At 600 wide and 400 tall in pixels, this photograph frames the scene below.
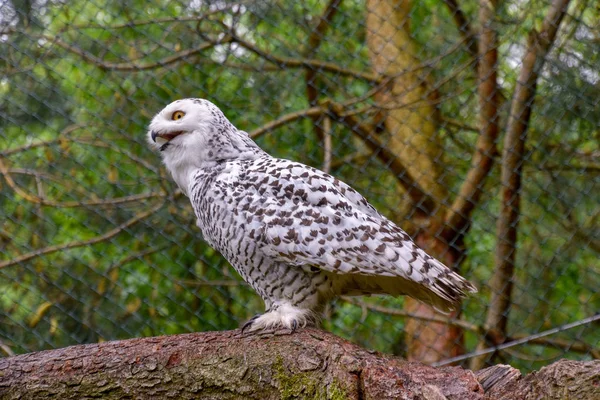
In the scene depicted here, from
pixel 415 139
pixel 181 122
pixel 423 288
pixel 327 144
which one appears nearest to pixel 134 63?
pixel 327 144

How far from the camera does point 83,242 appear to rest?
338 centimetres

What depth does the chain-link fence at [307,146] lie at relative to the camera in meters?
3.43

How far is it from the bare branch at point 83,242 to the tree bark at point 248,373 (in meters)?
1.15

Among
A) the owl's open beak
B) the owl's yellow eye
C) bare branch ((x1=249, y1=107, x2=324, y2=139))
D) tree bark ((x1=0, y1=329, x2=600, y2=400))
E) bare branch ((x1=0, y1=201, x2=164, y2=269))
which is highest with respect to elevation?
bare branch ((x1=249, y1=107, x2=324, y2=139))

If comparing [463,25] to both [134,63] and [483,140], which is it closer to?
[483,140]

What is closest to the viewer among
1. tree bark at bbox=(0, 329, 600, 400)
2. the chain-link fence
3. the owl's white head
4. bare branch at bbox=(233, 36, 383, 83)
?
tree bark at bbox=(0, 329, 600, 400)

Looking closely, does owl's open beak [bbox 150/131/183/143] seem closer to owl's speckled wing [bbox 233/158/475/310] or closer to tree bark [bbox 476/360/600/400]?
owl's speckled wing [bbox 233/158/475/310]

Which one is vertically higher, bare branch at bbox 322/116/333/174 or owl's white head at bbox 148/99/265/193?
bare branch at bbox 322/116/333/174

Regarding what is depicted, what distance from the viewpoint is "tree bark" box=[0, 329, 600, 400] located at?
5.99ft

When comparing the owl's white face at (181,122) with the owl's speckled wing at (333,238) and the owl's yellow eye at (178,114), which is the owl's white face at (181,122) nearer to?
the owl's yellow eye at (178,114)

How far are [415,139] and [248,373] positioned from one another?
2186mm

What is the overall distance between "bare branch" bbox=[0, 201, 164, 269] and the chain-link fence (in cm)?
1

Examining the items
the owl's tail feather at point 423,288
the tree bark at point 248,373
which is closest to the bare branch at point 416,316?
the owl's tail feather at point 423,288

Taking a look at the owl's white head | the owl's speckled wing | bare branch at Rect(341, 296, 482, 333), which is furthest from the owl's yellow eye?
bare branch at Rect(341, 296, 482, 333)
